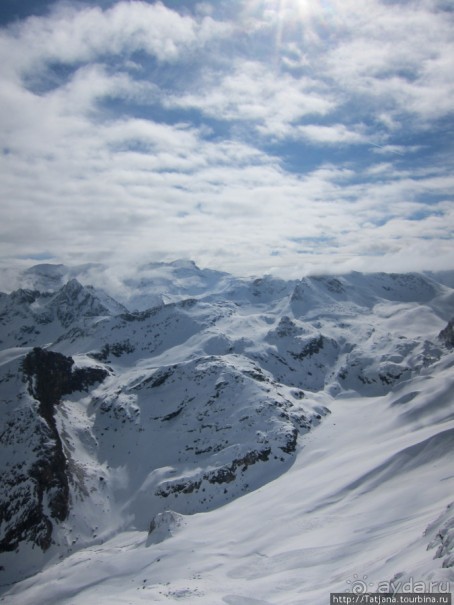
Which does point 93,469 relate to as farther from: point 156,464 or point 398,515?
point 398,515

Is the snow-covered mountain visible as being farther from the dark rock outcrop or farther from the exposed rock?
the exposed rock

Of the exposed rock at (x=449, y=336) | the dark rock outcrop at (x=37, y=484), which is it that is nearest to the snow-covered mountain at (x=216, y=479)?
the dark rock outcrop at (x=37, y=484)

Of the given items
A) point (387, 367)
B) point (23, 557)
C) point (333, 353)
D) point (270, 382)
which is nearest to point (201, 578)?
point (23, 557)

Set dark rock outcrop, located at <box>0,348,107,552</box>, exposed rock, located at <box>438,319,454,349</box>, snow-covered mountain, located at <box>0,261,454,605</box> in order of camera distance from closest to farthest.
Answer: snow-covered mountain, located at <box>0,261,454,605</box>
dark rock outcrop, located at <box>0,348,107,552</box>
exposed rock, located at <box>438,319,454,349</box>

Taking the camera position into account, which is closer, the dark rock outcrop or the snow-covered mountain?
the snow-covered mountain

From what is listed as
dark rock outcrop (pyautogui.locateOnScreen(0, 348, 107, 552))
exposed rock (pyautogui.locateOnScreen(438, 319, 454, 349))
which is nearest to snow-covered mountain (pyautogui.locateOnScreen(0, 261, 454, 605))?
dark rock outcrop (pyautogui.locateOnScreen(0, 348, 107, 552))

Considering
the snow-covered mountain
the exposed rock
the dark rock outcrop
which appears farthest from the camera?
the exposed rock

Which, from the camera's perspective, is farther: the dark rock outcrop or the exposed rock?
the exposed rock

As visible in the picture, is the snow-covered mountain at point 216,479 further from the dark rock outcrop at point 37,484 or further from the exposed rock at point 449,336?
the exposed rock at point 449,336

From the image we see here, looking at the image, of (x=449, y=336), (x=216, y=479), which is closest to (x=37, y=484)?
(x=216, y=479)
